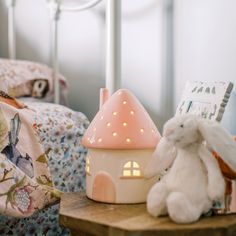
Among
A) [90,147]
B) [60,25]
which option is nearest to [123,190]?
[90,147]

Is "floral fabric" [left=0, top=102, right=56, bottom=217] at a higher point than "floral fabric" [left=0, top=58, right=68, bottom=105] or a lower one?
lower

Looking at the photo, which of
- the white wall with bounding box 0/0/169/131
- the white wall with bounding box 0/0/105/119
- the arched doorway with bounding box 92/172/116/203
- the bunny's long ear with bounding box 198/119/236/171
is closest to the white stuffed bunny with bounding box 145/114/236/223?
the bunny's long ear with bounding box 198/119/236/171

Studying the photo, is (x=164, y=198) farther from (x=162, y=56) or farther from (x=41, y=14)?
(x=41, y=14)

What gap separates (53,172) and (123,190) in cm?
49

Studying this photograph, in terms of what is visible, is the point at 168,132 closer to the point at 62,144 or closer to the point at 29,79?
the point at 62,144

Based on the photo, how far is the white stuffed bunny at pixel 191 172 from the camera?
0.92 meters

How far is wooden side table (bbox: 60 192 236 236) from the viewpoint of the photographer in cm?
89

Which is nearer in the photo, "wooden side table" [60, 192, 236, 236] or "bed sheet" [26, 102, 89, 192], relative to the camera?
"wooden side table" [60, 192, 236, 236]

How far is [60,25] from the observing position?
2.09 meters

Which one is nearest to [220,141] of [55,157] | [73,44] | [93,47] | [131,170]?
[131,170]

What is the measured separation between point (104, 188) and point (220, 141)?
307mm

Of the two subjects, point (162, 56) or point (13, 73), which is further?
point (13, 73)

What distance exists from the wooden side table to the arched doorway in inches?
0.6

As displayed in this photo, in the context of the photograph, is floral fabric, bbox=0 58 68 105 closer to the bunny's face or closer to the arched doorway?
the arched doorway
